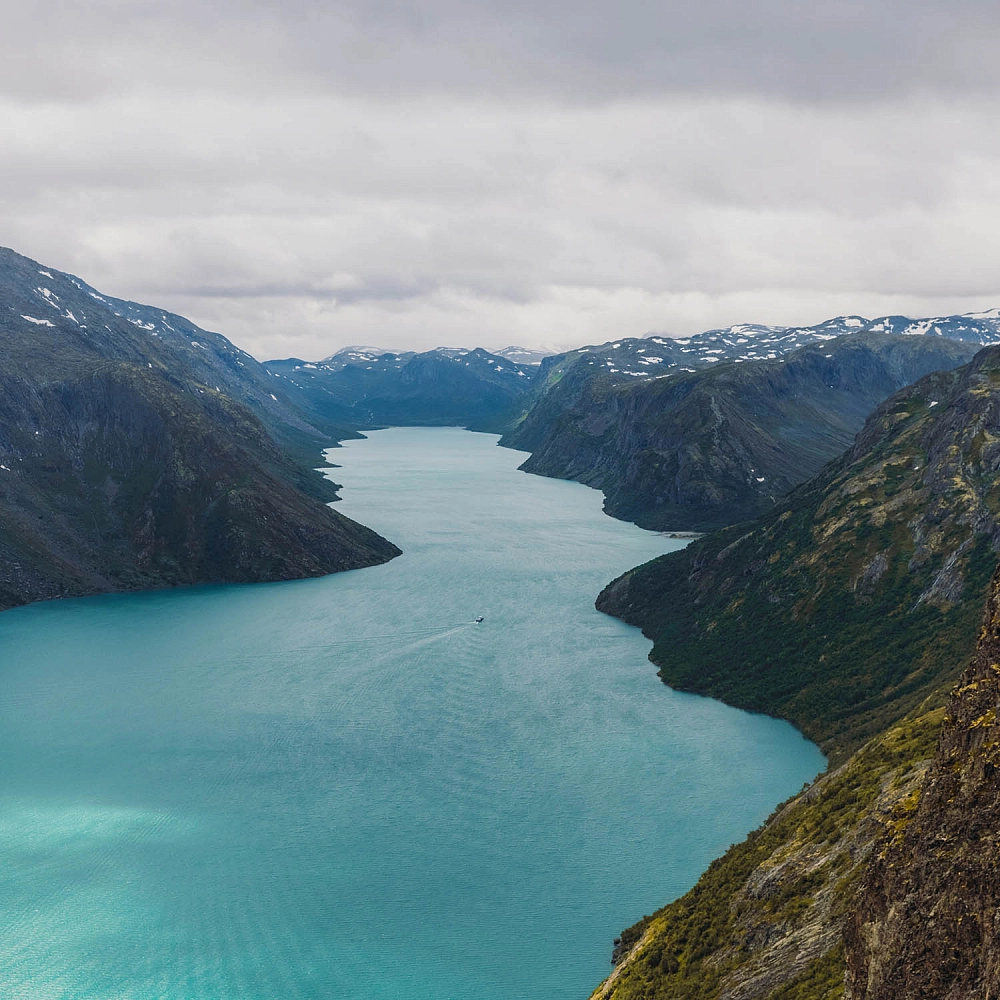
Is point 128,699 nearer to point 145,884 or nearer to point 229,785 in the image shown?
point 229,785

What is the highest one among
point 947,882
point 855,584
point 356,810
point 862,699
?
point 947,882

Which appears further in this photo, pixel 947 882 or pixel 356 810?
pixel 356 810

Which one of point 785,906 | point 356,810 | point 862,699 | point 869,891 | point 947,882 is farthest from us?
point 862,699

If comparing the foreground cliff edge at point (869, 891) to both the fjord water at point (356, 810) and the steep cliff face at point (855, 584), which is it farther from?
the steep cliff face at point (855, 584)

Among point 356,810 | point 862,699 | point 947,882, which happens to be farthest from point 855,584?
point 947,882

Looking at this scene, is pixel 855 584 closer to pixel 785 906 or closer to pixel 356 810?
pixel 356 810

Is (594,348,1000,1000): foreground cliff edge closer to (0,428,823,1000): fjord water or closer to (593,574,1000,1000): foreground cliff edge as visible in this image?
(593,574,1000,1000): foreground cliff edge

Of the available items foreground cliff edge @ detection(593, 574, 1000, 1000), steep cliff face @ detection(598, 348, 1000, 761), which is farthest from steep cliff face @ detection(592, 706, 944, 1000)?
steep cliff face @ detection(598, 348, 1000, 761)
